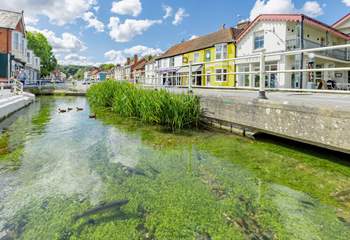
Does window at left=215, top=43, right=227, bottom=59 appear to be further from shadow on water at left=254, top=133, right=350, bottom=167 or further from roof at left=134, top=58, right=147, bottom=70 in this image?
roof at left=134, top=58, right=147, bottom=70

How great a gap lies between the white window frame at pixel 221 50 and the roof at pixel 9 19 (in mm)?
18586

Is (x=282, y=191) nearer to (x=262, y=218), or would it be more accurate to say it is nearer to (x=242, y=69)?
(x=262, y=218)

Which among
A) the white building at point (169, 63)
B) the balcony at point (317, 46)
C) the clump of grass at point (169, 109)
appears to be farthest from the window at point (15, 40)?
the balcony at point (317, 46)

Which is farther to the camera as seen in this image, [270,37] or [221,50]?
[221,50]

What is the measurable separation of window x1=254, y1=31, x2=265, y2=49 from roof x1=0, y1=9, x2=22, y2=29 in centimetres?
2115

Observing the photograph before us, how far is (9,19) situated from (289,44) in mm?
24637

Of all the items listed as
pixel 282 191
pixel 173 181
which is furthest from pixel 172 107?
pixel 282 191

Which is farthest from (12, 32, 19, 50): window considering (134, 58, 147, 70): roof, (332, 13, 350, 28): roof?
(332, 13, 350, 28): roof

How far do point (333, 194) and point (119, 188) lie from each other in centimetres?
237

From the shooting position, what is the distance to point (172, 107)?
5949 mm

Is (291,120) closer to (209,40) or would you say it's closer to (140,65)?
(209,40)

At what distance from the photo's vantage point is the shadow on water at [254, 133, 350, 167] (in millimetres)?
3651

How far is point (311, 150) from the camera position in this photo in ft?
13.5

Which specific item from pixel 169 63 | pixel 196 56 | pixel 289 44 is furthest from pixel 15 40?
pixel 289 44
